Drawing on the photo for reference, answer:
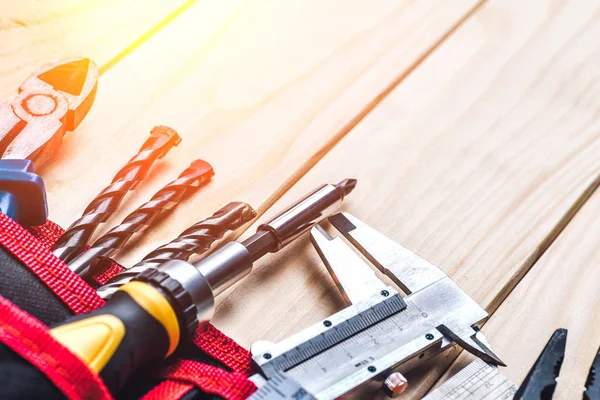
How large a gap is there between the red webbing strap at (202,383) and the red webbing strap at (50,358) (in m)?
0.10

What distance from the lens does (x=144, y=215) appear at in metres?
0.93

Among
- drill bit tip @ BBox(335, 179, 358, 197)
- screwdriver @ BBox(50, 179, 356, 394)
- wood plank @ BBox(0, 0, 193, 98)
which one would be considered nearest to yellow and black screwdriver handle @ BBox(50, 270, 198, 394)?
screwdriver @ BBox(50, 179, 356, 394)

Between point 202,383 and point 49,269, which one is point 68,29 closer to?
point 49,269

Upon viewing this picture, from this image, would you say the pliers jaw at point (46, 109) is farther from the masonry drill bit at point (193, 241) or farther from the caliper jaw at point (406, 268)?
the caliper jaw at point (406, 268)

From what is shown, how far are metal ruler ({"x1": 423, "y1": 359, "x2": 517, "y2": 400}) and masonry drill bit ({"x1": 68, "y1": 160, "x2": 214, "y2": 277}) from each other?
1.48ft

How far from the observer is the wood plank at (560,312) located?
0.86 metres

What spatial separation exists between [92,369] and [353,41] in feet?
2.91

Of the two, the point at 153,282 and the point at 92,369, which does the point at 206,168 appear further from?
the point at 92,369

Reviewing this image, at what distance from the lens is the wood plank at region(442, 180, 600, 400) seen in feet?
2.82

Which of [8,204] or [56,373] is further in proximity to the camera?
[8,204]

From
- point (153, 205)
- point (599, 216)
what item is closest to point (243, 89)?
point (153, 205)

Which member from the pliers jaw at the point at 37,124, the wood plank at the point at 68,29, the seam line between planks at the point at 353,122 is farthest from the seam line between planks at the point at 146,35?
the seam line between planks at the point at 353,122

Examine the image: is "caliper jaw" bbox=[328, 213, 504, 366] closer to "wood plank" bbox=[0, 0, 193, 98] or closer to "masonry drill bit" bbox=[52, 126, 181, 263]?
"masonry drill bit" bbox=[52, 126, 181, 263]

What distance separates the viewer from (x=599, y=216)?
105 centimetres
